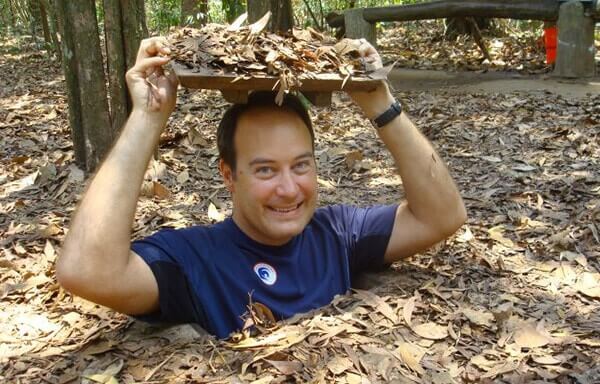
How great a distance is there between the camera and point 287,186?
2.44 meters

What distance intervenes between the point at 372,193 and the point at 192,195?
1138mm

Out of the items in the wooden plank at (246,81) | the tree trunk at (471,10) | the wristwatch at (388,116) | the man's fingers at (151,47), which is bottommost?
the wristwatch at (388,116)

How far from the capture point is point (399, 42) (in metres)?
14.0

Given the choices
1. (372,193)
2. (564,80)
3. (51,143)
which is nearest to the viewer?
(372,193)

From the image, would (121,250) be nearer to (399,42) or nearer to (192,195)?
(192,195)

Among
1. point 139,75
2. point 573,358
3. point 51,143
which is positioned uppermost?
point 139,75

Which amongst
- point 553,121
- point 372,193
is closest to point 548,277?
point 372,193

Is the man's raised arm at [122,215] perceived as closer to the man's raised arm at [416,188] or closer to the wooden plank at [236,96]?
the wooden plank at [236,96]

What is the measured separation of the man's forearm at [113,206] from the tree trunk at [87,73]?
2.24m

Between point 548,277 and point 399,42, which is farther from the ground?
point 399,42

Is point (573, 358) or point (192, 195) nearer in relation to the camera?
point (573, 358)

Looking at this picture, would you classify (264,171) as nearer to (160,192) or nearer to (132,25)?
(160,192)

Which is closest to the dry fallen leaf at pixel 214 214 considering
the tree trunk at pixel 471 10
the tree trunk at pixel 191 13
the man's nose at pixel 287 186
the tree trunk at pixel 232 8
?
the man's nose at pixel 287 186

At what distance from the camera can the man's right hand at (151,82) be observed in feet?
7.59
